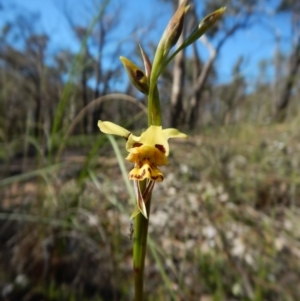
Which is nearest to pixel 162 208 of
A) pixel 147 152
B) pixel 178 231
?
pixel 178 231

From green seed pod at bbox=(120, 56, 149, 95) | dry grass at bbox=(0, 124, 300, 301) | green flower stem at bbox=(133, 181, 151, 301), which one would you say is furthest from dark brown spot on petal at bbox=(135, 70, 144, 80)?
dry grass at bbox=(0, 124, 300, 301)

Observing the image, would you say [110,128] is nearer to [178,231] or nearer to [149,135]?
[149,135]

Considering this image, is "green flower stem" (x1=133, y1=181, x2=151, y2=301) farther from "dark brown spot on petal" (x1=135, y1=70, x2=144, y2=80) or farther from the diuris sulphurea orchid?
"dark brown spot on petal" (x1=135, y1=70, x2=144, y2=80)

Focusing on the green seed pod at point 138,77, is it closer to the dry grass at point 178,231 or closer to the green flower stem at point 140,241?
the green flower stem at point 140,241

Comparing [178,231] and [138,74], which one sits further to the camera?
[178,231]

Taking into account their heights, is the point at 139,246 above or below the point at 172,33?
below

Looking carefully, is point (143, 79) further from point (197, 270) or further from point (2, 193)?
point (2, 193)
